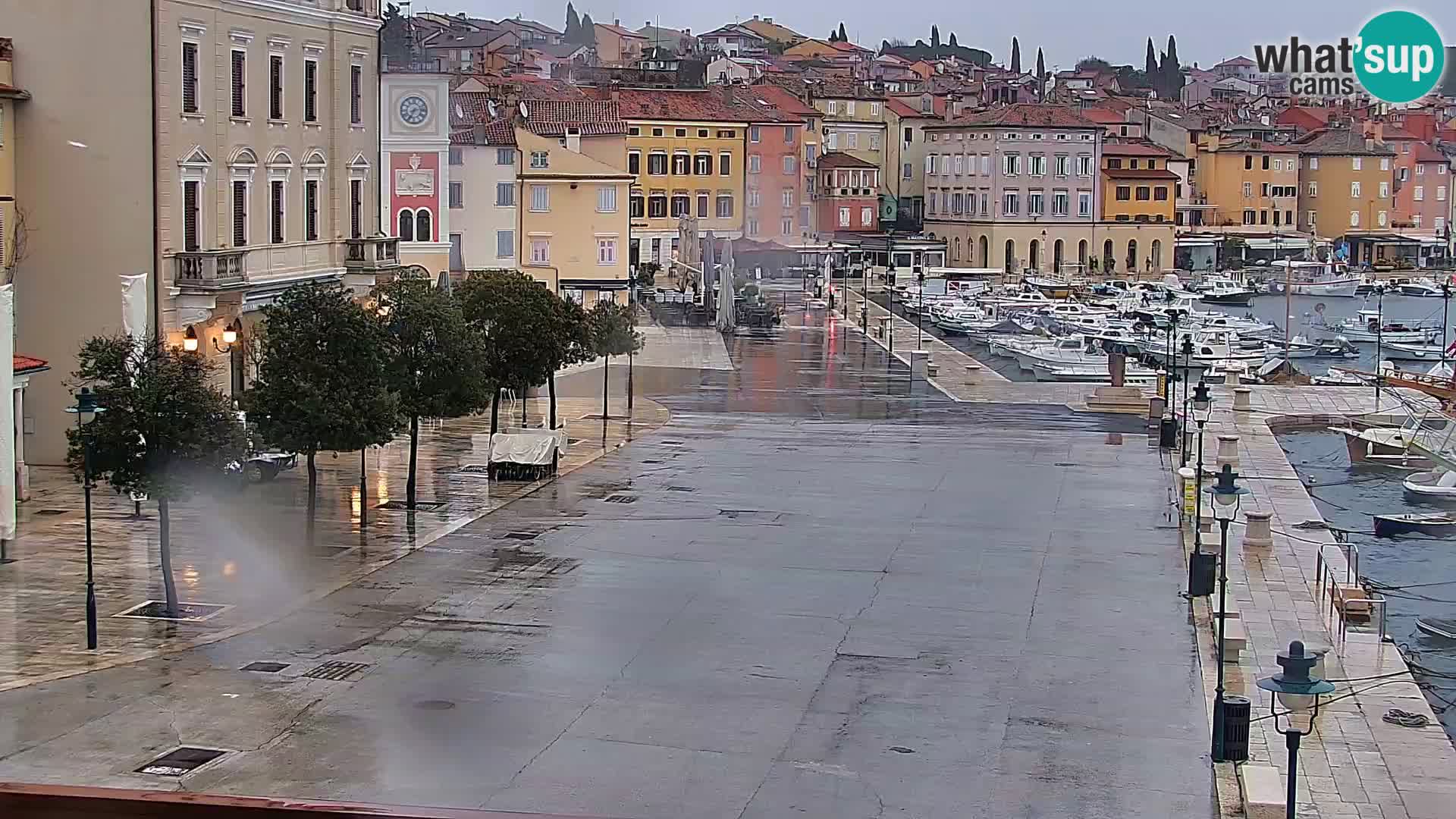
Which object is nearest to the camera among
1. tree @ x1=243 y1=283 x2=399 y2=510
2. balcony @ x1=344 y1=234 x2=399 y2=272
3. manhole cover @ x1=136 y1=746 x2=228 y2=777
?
manhole cover @ x1=136 y1=746 x2=228 y2=777

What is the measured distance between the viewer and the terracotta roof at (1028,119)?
42.2 metres

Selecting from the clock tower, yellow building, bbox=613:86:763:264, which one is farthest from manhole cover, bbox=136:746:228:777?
yellow building, bbox=613:86:763:264

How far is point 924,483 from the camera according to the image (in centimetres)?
1269

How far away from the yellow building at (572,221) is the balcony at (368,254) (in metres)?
10.5

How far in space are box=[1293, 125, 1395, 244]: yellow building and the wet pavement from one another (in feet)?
122

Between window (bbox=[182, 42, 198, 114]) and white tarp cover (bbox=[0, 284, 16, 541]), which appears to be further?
window (bbox=[182, 42, 198, 114])

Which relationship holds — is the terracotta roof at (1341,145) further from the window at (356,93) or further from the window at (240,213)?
the window at (240,213)

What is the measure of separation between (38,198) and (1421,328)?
25.8m

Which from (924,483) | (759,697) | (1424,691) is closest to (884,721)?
(759,697)

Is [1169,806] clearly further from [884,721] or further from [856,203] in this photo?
[856,203]

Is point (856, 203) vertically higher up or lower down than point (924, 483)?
higher up

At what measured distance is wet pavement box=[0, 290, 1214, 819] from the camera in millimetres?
5730

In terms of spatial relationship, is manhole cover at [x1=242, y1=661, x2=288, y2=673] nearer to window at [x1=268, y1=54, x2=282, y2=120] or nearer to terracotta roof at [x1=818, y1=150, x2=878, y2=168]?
window at [x1=268, y1=54, x2=282, y2=120]

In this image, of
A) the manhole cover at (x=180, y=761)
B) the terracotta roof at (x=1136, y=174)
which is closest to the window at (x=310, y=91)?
the manhole cover at (x=180, y=761)
